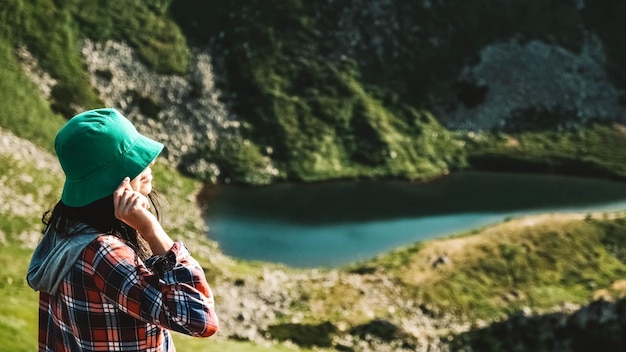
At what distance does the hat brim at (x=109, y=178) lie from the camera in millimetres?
6797

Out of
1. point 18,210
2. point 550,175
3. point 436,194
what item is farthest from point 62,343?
point 550,175

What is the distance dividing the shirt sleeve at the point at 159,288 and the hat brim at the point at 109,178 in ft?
1.62

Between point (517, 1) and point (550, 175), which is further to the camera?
point (517, 1)

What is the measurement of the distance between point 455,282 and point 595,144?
152ft

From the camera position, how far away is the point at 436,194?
248 ft

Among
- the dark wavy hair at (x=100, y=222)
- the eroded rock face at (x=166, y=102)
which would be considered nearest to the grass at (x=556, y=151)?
the eroded rock face at (x=166, y=102)

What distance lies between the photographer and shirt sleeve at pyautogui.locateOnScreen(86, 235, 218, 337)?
639 centimetres

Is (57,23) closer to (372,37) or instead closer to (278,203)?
(278,203)

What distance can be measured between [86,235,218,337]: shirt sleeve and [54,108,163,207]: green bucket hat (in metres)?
0.56

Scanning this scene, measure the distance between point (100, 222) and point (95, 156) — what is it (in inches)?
24.7

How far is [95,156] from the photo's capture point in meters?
6.82

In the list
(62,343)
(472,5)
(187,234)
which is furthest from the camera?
(472,5)

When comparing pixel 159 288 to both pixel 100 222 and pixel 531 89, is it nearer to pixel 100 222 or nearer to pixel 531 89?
pixel 100 222

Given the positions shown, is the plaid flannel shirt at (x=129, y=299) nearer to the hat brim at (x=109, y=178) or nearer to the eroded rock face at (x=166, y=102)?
the hat brim at (x=109, y=178)
